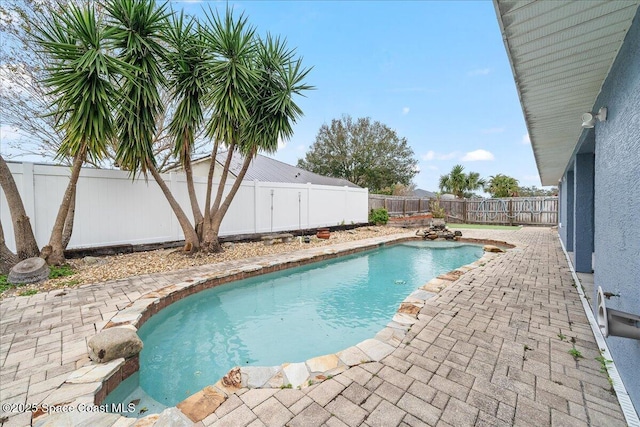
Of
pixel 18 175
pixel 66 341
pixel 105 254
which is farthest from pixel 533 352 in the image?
pixel 18 175

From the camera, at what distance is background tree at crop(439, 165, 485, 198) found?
23.5 metres

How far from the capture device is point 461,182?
23469mm

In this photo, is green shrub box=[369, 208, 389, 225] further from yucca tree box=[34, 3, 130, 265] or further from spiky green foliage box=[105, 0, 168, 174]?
yucca tree box=[34, 3, 130, 265]

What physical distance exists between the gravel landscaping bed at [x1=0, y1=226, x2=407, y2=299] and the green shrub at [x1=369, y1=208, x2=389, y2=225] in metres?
6.63

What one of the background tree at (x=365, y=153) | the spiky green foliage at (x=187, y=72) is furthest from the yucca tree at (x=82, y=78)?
the background tree at (x=365, y=153)

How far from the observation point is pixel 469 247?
34.1ft

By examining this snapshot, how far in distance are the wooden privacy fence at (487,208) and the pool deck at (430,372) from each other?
12.1 meters

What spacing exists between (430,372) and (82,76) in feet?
22.4

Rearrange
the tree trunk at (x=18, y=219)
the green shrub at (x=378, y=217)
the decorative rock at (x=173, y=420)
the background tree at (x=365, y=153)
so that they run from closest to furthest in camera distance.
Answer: the decorative rock at (x=173, y=420) < the tree trunk at (x=18, y=219) < the green shrub at (x=378, y=217) < the background tree at (x=365, y=153)

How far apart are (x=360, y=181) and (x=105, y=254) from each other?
1027 inches

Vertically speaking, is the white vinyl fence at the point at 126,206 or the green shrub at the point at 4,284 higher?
the white vinyl fence at the point at 126,206

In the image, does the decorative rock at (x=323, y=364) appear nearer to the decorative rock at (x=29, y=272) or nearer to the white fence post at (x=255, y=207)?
the decorative rock at (x=29, y=272)

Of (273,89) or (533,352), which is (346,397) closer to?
(533,352)

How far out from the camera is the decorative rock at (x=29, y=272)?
15.0 feet
